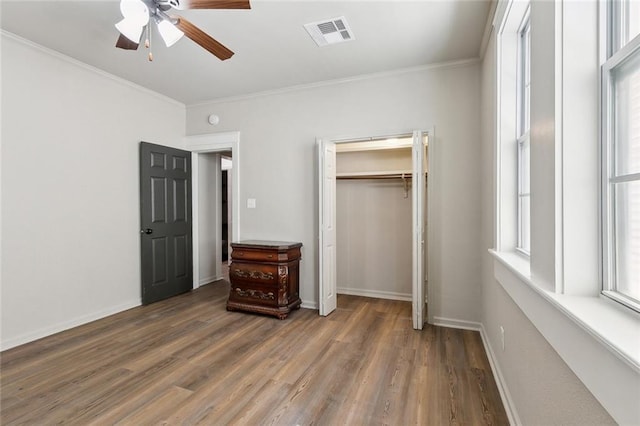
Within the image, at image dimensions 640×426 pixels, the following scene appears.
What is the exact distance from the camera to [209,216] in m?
5.04

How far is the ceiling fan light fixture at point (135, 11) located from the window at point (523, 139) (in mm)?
2434

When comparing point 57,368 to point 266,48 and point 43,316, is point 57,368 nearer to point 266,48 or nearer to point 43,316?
point 43,316

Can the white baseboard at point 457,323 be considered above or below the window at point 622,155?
below

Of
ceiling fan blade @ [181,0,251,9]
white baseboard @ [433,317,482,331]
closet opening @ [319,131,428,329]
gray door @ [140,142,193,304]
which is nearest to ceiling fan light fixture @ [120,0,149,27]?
ceiling fan blade @ [181,0,251,9]

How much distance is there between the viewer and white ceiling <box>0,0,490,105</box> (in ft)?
7.77

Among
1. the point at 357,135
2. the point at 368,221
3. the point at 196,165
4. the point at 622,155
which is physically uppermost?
the point at 357,135

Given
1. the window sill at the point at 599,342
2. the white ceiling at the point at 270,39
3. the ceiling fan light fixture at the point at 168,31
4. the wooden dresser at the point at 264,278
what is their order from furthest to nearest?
the wooden dresser at the point at 264,278, the white ceiling at the point at 270,39, the ceiling fan light fixture at the point at 168,31, the window sill at the point at 599,342

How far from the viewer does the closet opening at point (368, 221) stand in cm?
367

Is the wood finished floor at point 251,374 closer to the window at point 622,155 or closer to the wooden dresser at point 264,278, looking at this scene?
the wooden dresser at point 264,278

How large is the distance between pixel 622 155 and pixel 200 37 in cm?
248

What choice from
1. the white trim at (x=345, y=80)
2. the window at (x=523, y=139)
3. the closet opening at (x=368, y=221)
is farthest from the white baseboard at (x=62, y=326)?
the window at (x=523, y=139)

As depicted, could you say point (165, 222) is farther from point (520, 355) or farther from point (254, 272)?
point (520, 355)

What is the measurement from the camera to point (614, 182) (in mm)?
977

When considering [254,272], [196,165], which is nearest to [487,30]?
[254,272]
